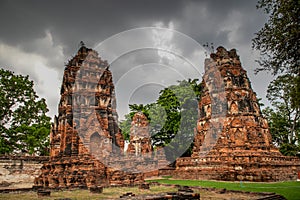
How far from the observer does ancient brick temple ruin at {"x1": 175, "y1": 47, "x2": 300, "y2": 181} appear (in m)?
20.2

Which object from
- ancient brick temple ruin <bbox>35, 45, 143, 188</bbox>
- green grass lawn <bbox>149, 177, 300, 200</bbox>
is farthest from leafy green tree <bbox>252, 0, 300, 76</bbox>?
ancient brick temple ruin <bbox>35, 45, 143, 188</bbox>

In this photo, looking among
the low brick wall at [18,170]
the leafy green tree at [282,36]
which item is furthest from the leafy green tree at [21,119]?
the leafy green tree at [282,36]

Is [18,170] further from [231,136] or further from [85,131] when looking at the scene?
[231,136]

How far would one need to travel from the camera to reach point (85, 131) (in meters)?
18.0

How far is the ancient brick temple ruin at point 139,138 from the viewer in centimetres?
3048

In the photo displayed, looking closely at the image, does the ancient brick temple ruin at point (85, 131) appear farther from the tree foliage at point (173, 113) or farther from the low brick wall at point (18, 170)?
the tree foliage at point (173, 113)

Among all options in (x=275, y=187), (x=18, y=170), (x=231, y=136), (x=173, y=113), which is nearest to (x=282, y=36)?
(x=275, y=187)

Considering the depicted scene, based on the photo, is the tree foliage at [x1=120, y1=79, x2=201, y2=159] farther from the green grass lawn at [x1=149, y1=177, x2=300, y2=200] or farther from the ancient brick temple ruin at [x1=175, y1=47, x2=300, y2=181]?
the green grass lawn at [x1=149, y1=177, x2=300, y2=200]

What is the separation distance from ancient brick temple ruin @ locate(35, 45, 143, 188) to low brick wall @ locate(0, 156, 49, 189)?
4.35 m

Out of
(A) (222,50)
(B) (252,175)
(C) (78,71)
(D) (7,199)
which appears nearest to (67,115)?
(C) (78,71)

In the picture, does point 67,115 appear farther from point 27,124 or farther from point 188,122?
point 188,122

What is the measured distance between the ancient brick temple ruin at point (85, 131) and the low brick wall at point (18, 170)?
14.3 feet

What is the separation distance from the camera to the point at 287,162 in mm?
21719

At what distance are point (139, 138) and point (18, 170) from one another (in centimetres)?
1309
